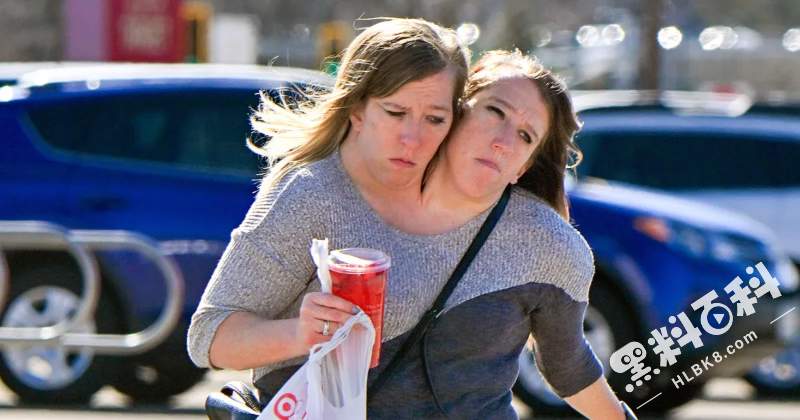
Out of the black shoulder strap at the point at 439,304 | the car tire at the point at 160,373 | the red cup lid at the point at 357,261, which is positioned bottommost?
the car tire at the point at 160,373

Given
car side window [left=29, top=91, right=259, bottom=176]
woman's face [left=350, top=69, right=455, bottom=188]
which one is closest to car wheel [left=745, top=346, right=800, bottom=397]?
car side window [left=29, top=91, right=259, bottom=176]

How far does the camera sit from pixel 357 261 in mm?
2416

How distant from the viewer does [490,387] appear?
267 centimetres

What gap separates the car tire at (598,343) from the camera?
7.56 meters

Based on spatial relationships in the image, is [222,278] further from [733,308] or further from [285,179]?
[733,308]

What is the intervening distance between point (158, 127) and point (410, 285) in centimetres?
549

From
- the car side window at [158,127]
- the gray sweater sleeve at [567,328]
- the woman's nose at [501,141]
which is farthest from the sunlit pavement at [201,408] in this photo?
the woman's nose at [501,141]

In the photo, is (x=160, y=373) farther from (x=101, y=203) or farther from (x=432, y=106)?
(x=432, y=106)

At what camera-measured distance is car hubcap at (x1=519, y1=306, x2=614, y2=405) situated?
7547 mm

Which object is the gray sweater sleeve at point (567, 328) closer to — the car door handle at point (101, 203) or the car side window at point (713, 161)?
the car door handle at point (101, 203)

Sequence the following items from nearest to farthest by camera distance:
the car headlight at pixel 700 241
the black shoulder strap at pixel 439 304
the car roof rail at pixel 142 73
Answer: the black shoulder strap at pixel 439 304
the car headlight at pixel 700 241
the car roof rail at pixel 142 73

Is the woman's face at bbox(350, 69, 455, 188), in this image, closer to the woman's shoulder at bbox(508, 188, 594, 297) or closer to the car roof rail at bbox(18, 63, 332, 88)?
the woman's shoulder at bbox(508, 188, 594, 297)

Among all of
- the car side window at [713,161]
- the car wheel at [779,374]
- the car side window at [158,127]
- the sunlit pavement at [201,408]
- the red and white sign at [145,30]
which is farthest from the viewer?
the red and white sign at [145,30]

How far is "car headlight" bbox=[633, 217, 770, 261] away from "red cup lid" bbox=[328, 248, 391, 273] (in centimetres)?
538
